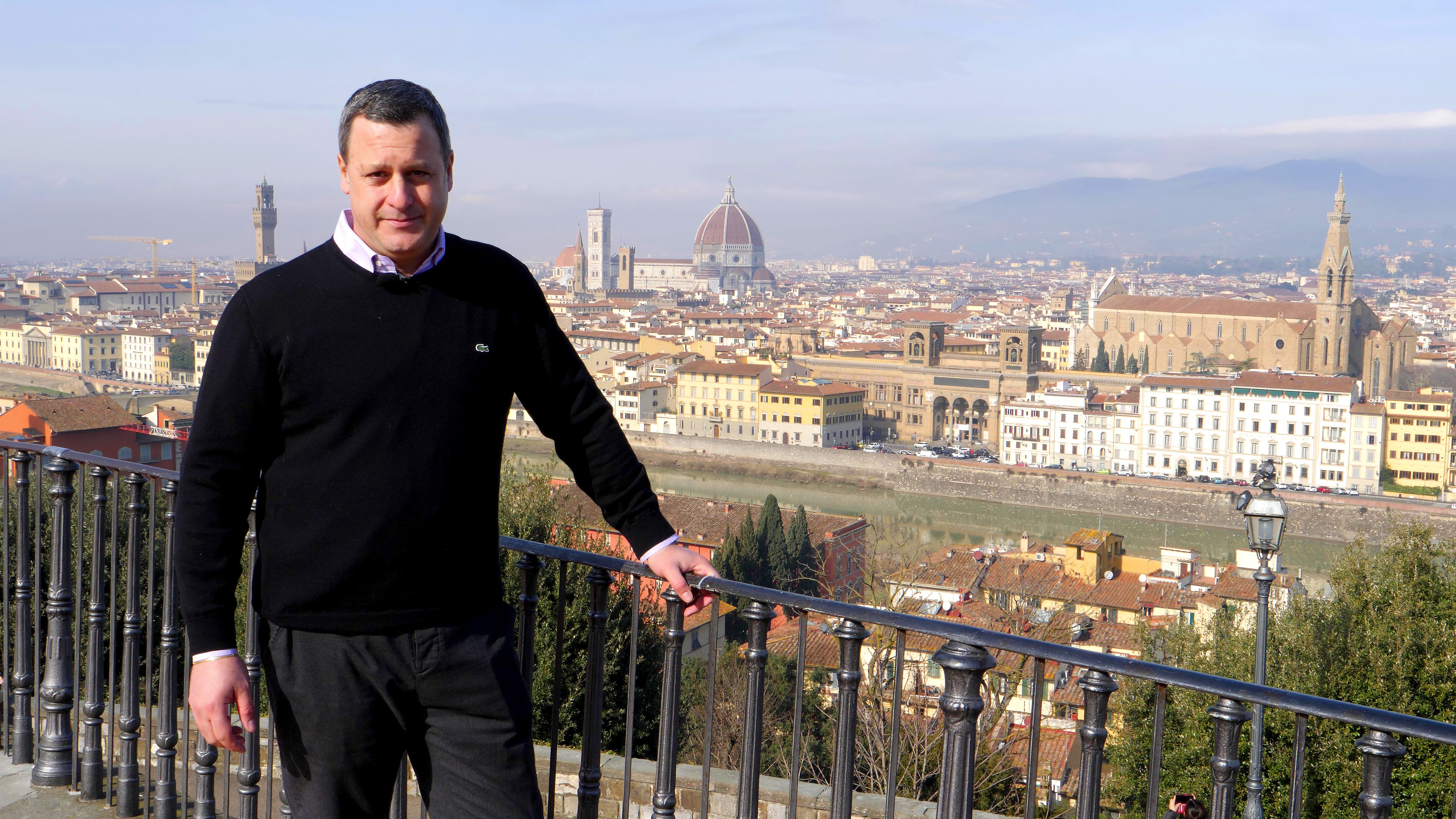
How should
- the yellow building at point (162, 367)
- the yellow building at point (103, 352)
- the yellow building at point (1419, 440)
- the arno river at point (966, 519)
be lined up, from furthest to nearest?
the yellow building at point (103, 352) → the yellow building at point (162, 367) → the yellow building at point (1419, 440) → the arno river at point (966, 519)

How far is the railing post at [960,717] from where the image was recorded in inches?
39.5

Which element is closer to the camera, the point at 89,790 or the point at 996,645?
the point at 996,645

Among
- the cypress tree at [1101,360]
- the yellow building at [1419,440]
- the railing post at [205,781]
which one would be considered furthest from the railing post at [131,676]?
the cypress tree at [1101,360]

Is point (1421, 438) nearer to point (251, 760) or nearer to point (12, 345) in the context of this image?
point (251, 760)

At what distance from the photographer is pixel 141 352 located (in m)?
40.9

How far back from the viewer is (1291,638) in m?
5.26

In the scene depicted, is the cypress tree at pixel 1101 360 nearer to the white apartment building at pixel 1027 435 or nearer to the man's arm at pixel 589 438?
the white apartment building at pixel 1027 435

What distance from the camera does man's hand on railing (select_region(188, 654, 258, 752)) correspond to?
98cm

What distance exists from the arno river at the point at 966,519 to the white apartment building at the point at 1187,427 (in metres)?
3.67

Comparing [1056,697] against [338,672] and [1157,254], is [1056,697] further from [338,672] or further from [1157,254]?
[1157,254]

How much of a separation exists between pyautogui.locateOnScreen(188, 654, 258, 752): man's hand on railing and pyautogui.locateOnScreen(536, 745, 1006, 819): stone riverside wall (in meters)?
1.22

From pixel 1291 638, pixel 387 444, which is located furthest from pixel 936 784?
pixel 387 444

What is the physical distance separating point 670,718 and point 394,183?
59cm

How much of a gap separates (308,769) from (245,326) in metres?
0.34
